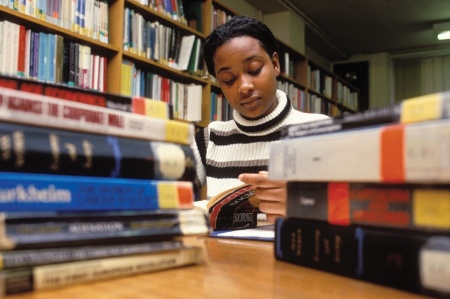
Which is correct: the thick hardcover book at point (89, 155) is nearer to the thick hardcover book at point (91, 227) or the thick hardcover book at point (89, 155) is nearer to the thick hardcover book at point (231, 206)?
the thick hardcover book at point (91, 227)

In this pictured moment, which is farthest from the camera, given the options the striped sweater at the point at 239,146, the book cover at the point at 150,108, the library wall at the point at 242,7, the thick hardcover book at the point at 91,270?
the library wall at the point at 242,7

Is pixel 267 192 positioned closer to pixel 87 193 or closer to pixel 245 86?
pixel 87 193

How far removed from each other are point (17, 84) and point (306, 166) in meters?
0.35

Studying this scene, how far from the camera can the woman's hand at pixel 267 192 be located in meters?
0.93

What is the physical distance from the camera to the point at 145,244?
0.51 meters

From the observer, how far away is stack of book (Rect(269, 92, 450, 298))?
16.0 inches

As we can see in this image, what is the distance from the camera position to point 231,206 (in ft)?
3.32

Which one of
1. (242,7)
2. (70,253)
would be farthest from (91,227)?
(242,7)

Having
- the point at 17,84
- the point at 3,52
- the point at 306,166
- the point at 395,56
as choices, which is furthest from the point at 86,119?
the point at 395,56

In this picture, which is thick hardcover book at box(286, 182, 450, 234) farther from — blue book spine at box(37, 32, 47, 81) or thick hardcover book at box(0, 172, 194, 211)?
blue book spine at box(37, 32, 47, 81)

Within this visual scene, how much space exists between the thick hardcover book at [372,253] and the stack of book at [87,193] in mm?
123

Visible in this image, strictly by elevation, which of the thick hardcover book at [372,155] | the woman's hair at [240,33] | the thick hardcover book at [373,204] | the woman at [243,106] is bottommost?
the thick hardcover book at [373,204]

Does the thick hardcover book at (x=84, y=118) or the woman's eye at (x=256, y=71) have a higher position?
the woman's eye at (x=256, y=71)

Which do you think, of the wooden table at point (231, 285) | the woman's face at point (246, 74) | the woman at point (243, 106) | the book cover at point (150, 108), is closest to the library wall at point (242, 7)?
the woman at point (243, 106)
